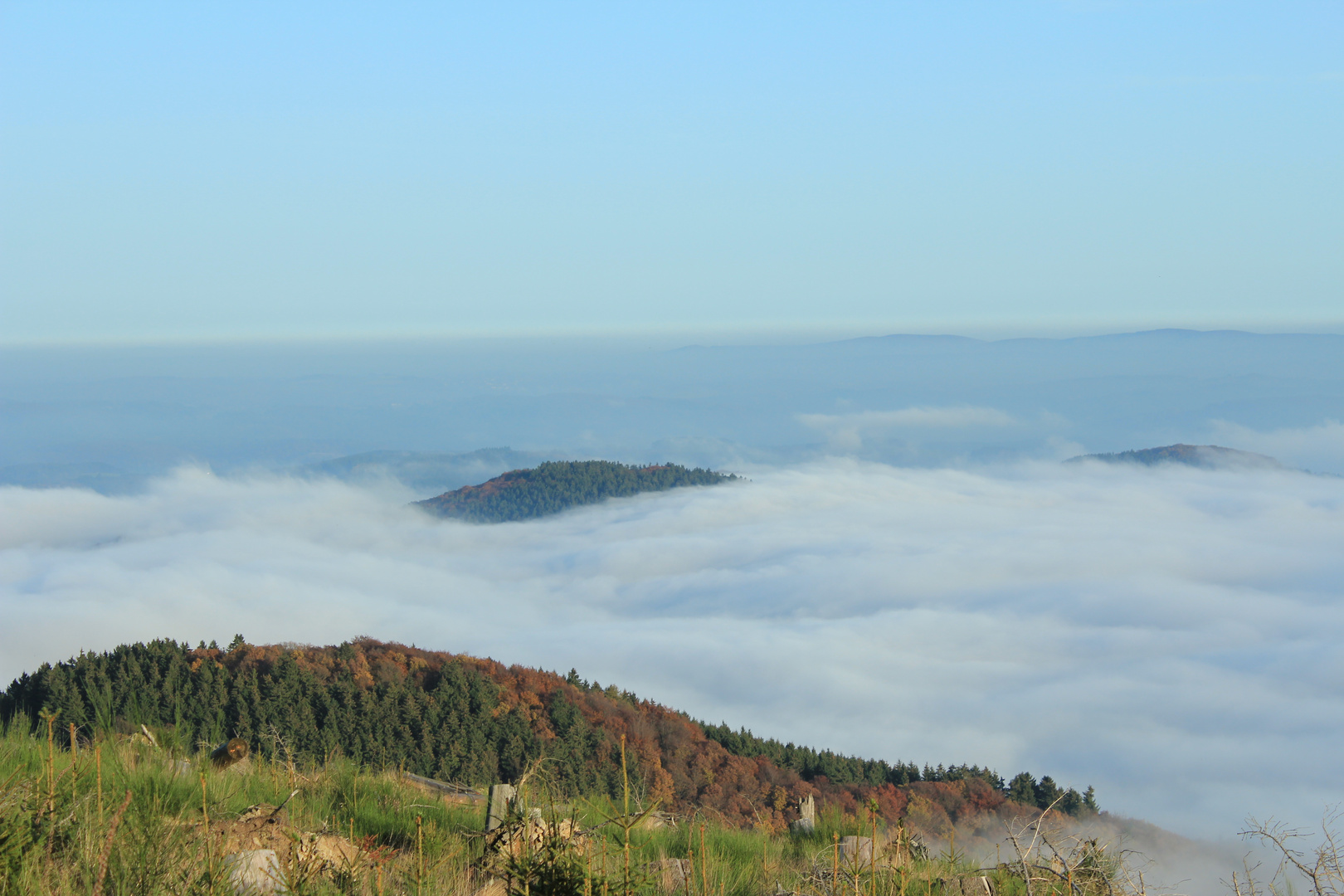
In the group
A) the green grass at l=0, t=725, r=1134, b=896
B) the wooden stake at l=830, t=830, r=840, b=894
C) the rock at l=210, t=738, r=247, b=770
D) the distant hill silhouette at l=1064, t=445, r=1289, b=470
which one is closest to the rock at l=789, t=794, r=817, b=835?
the green grass at l=0, t=725, r=1134, b=896

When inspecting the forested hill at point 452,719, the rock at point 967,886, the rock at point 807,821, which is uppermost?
the rock at point 967,886

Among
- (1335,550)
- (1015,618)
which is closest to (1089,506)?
(1335,550)

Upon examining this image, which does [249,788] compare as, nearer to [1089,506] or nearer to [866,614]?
[866,614]

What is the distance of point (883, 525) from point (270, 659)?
13438cm

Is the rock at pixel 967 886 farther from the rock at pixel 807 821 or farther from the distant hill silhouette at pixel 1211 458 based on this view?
the distant hill silhouette at pixel 1211 458

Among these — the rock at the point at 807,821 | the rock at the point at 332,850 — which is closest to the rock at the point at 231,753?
the rock at the point at 332,850

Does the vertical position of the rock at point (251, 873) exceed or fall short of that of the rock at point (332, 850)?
it exceeds it

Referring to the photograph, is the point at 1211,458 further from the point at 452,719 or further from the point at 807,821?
the point at 807,821

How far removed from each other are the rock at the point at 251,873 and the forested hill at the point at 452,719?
9.84 metres

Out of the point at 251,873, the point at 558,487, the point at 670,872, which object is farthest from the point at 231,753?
the point at 558,487

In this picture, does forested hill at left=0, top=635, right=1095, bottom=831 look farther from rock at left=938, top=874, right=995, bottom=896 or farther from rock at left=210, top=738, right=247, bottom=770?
rock at left=938, top=874, right=995, bottom=896

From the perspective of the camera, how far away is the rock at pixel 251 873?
430cm

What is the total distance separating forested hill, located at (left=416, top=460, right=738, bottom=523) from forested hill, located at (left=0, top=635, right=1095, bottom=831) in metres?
105

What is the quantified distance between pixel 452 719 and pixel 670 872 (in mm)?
15917
